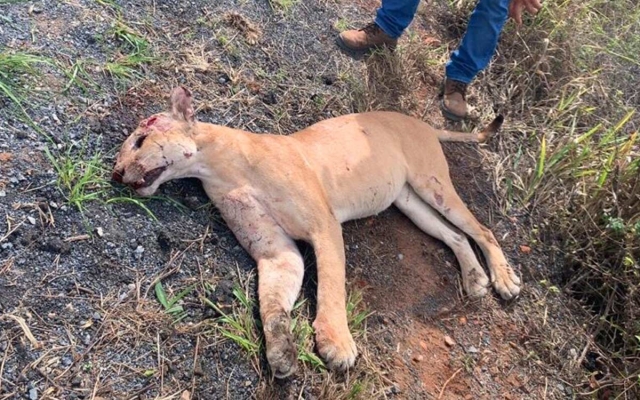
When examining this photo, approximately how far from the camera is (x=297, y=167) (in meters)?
3.68

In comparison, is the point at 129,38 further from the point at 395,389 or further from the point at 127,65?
the point at 395,389

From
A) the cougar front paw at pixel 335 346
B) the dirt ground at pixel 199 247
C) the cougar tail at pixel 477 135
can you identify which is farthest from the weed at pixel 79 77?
the cougar tail at pixel 477 135

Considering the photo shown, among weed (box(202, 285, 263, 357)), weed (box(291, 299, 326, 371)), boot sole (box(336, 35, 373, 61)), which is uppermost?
boot sole (box(336, 35, 373, 61))

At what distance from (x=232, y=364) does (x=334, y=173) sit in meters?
1.37

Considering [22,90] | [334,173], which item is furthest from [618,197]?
[22,90]

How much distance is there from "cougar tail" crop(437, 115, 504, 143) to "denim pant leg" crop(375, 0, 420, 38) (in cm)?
92

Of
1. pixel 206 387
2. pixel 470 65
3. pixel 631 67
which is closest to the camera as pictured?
pixel 206 387

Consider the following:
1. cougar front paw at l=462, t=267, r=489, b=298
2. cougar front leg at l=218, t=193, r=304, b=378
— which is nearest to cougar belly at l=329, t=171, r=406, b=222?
cougar front leg at l=218, t=193, r=304, b=378

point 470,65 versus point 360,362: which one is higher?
point 470,65

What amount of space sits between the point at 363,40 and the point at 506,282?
221cm

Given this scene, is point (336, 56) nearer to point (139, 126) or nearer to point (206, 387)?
point (139, 126)

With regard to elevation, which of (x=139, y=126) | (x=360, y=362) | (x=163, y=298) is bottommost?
(x=360, y=362)

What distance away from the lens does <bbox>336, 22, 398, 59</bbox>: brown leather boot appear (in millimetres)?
5168

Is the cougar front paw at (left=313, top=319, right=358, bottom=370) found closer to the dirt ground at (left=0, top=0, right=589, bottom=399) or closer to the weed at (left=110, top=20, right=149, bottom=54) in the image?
the dirt ground at (left=0, top=0, right=589, bottom=399)
